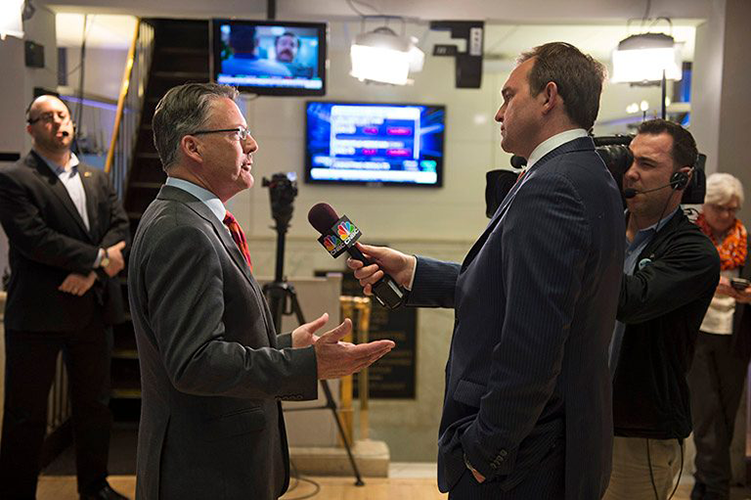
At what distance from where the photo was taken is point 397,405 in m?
7.34

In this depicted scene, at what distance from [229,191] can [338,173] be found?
5277 mm

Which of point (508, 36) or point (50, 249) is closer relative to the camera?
point (50, 249)

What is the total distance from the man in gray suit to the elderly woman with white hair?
2.81 meters

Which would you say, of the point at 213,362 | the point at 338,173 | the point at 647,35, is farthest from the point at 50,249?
the point at 338,173

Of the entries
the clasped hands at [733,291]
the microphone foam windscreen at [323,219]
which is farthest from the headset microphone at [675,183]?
the clasped hands at [733,291]

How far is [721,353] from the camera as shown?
403 cm

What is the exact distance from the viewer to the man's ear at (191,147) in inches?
71.3

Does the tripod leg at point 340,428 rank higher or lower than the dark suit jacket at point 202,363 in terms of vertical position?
lower

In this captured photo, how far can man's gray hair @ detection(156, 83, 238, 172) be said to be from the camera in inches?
71.6

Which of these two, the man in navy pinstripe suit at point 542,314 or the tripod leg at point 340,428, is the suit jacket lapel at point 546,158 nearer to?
the man in navy pinstripe suit at point 542,314

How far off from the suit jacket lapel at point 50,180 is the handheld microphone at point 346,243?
200 cm

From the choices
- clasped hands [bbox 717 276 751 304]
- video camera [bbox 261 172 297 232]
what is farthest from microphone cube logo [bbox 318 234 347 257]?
clasped hands [bbox 717 276 751 304]

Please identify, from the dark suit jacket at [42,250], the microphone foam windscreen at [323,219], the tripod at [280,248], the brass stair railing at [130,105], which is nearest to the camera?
the microphone foam windscreen at [323,219]

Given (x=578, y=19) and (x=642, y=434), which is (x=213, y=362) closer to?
(x=642, y=434)
